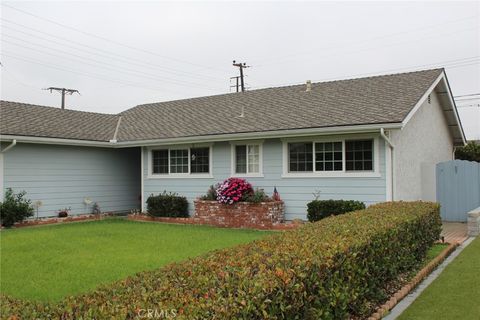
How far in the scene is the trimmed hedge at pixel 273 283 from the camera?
3.13 metres

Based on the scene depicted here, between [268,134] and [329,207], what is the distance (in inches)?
118

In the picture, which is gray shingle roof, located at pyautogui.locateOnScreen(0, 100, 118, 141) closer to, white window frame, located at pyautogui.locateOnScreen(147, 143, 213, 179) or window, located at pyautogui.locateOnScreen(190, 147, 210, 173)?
white window frame, located at pyautogui.locateOnScreen(147, 143, 213, 179)

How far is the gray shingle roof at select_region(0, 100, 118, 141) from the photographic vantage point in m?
16.0

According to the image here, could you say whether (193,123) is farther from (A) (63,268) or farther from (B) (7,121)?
(A) (63,268)

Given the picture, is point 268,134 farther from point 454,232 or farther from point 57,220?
point 57,220

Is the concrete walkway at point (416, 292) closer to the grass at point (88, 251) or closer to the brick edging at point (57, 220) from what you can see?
the grass at point (88, 251)

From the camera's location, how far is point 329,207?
13125mm

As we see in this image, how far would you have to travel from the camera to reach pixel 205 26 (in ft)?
56.3

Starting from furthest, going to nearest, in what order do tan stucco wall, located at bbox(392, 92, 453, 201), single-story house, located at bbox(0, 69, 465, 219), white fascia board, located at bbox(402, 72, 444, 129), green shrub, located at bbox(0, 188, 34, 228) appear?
1. green shrub, located at bbox(0, 188, 34, 228)
2. tan stucco wall, located at bbox(392, 92, 453, 201)
3. single-story house, located at bbox(0, 69, 465, 219)
4. white fascia board, located at bbox(402, 72, 444, 129)

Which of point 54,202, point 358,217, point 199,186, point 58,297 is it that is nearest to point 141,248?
point 58,297

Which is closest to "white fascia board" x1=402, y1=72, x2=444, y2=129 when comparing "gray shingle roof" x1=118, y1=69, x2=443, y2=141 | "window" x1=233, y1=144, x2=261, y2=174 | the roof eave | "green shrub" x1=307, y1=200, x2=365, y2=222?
"gray shingle roof" x1=118, y1=69, x2=443, y2=141

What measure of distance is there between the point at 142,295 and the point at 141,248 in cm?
724
